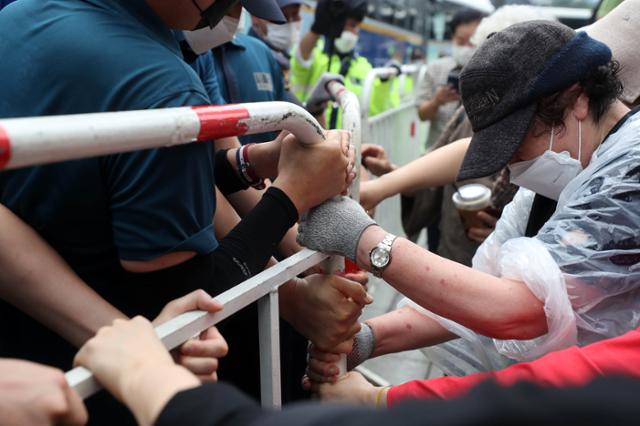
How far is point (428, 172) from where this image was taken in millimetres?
2359

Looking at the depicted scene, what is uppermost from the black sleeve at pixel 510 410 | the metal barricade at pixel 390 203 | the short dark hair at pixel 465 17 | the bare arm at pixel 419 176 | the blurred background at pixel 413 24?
the black sleeve at pixel 510 410

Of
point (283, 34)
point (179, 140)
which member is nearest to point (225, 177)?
point (179, 140)

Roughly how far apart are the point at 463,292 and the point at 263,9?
97 cm

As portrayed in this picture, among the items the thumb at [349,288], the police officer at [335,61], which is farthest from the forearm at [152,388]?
the police officer at [335,61]

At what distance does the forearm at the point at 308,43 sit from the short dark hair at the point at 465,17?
55.0 inches

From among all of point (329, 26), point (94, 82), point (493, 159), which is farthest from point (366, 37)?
point (94, 82)

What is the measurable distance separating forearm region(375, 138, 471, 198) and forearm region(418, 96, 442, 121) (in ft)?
6.77

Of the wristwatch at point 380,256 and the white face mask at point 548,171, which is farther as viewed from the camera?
the white face mask at point 548,171

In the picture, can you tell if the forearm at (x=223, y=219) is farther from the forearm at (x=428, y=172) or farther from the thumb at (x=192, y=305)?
the forearm at (x=428, y=172)

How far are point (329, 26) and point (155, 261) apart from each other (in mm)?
3628

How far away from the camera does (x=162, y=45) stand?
1.05 m

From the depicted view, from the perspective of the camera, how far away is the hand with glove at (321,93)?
7.97ft

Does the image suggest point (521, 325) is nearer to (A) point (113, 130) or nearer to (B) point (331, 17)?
(A) point (113, 130)

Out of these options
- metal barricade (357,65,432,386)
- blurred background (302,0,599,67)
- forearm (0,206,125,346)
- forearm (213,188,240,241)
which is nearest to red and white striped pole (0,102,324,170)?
forearm (0,206,125,346)
